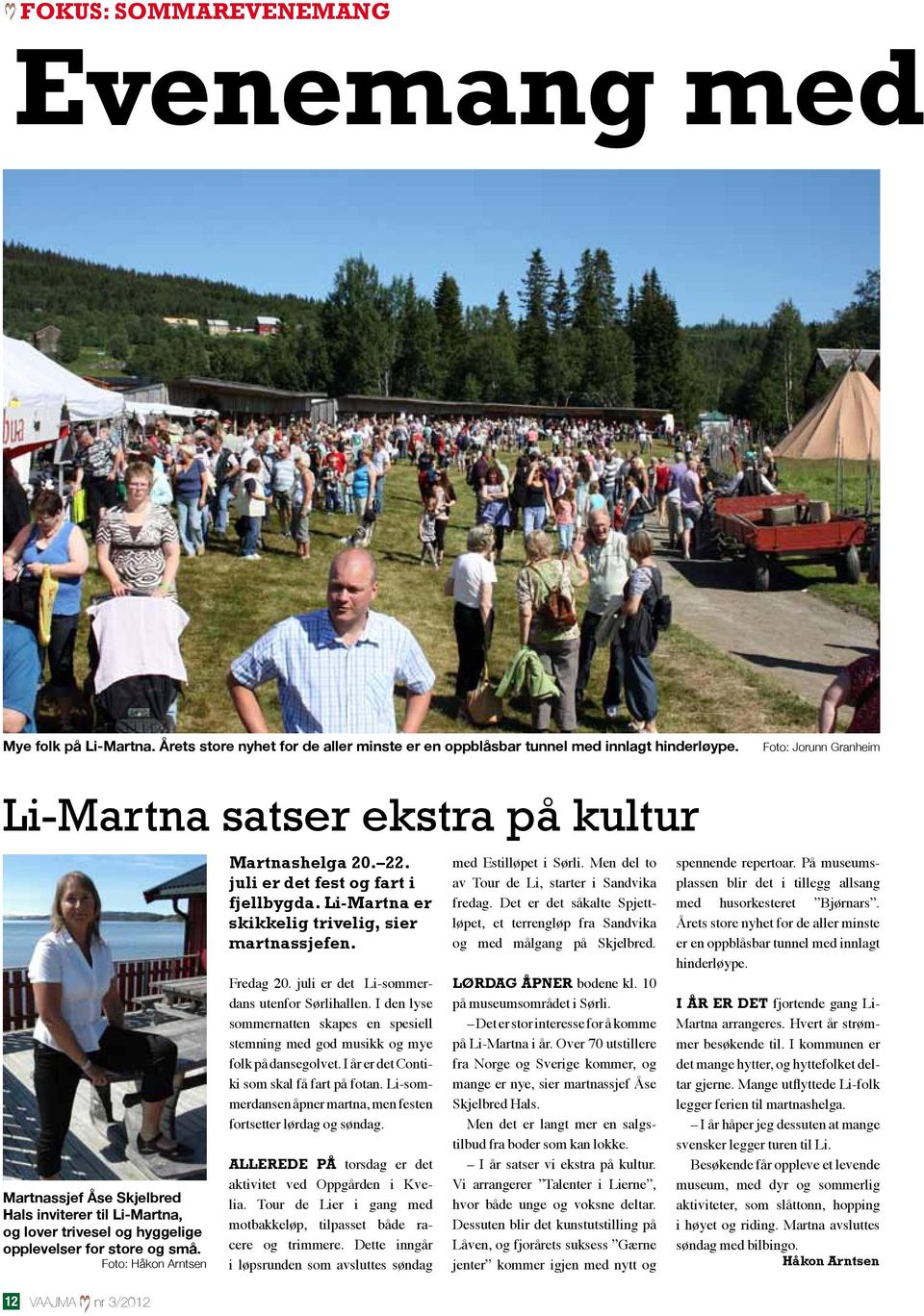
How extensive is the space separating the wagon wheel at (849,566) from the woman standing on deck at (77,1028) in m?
11.1

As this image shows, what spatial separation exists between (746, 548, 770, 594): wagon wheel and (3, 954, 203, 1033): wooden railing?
35.6 feet

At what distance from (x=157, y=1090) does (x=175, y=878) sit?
823 millimetres

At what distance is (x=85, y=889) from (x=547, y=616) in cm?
426

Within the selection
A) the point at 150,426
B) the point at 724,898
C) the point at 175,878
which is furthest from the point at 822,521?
the point at 150,426

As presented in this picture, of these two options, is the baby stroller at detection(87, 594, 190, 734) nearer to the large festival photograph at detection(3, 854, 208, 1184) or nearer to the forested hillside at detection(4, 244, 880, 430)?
the large festival photograph at detection(3, 854, 208, 1184)

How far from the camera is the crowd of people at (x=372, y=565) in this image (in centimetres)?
466

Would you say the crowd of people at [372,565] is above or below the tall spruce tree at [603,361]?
below

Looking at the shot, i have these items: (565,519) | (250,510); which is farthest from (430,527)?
(250,510)

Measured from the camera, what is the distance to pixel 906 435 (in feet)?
17.4

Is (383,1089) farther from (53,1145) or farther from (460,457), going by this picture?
(460,457)

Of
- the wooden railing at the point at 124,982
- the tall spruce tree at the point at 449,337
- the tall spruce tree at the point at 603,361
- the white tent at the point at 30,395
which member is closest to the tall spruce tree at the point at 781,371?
the tall spruce tree at the point at 603,361

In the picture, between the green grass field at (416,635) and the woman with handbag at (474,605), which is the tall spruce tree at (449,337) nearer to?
the green grass field at (416,635)

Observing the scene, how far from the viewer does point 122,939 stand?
4582mm

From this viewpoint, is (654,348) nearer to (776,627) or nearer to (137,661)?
(776,627)
